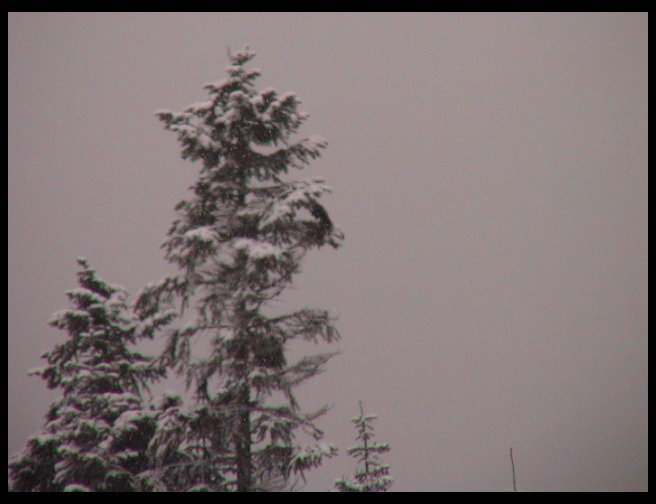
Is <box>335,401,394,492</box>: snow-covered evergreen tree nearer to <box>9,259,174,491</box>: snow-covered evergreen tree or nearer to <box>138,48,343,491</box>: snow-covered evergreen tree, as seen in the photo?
<box>9,259,174,491</box>: snow-covered evergreen tree

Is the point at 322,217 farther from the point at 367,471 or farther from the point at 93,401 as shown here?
the point at 367,471

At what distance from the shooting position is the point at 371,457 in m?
16.7

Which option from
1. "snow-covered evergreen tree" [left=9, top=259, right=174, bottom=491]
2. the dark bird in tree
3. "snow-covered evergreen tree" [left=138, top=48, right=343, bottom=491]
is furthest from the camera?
"snow-covered evergreen tree" [left=9, top=259, right=174, bottom=491]

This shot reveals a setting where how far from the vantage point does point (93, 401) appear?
1115 cm

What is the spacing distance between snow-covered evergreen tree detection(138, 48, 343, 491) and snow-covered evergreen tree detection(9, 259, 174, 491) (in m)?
2.25

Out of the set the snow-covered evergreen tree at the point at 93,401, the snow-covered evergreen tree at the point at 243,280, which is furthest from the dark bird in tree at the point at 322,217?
the snow-covered evergreen tree at the point at 93,401

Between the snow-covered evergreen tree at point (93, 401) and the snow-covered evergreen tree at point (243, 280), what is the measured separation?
7.38 ft

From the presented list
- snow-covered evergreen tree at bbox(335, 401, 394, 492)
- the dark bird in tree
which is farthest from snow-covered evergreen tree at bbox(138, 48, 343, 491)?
snow-covered evergreen tree at bbox(335, 401, 394, 492)

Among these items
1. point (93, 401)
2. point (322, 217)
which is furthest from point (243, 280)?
point (93, 401)

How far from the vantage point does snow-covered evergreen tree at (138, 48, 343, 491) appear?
8578 millimetres

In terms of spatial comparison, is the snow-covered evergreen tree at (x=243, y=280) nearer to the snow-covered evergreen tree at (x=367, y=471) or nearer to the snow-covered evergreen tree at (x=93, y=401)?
the snow-covered evergreen tree at (x=93, y=401)

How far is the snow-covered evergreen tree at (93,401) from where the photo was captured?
10.5 metres

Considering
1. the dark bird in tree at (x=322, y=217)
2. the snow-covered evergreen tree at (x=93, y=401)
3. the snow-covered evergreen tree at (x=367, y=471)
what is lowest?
the snow-covered evergreen tree at (x=367, y=471)

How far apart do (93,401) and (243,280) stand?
5.15 m
